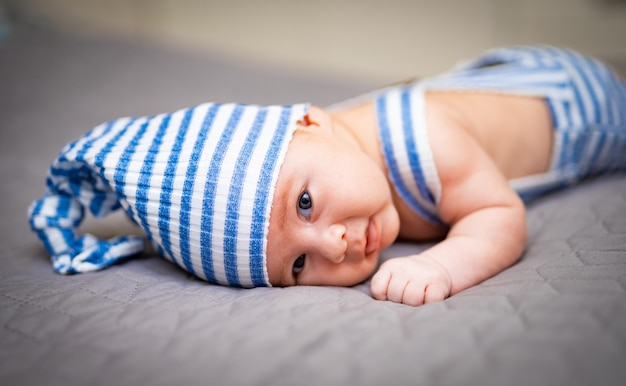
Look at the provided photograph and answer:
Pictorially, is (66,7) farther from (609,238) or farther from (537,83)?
(609,238)

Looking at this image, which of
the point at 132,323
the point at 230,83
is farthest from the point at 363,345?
the point at 230,83

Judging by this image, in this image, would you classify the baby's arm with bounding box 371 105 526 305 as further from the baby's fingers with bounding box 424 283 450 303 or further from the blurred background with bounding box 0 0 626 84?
the blurred background with bounding box 0 0 626 84

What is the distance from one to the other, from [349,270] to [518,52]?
0.82 metres

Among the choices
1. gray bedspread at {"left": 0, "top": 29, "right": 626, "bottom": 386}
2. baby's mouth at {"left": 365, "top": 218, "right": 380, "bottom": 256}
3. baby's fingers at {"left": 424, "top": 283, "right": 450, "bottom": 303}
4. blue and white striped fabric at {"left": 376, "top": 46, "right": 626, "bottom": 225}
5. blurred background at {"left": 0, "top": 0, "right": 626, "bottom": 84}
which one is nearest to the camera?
gray bedspread at {"left": 0, "top": 29, "right": 626, "bottom": 386}

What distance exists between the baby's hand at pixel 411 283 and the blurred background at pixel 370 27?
2257 mm

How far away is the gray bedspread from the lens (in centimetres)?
47

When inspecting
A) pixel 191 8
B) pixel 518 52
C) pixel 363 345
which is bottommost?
pixel 363 345

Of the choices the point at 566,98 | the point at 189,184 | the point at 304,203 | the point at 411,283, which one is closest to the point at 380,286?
the point at 411,283

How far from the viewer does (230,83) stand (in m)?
1.73

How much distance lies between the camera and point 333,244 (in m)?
0.73

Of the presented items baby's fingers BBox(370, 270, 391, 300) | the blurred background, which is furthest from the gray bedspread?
the blurred background

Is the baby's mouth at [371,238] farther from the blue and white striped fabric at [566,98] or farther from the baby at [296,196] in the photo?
the blue and white striped fabric at [566,98]

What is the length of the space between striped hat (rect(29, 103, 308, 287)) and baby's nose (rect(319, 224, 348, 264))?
88 millimetres

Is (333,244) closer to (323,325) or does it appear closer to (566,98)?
(323,325)
